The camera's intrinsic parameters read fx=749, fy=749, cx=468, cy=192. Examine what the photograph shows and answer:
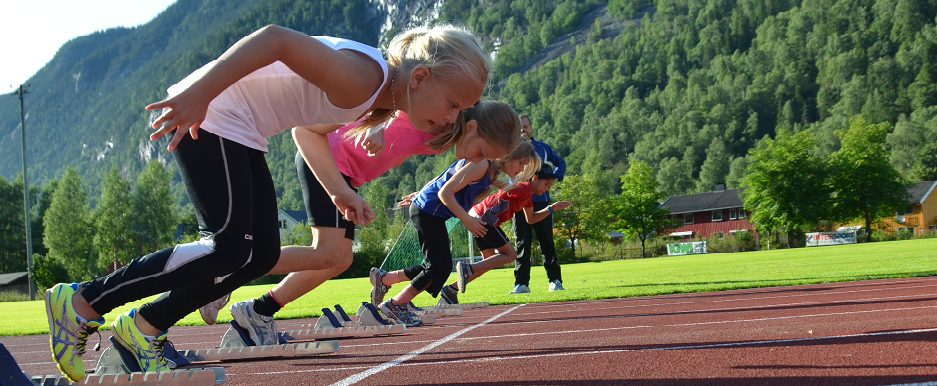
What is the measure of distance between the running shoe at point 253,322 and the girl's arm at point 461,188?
6.46ft

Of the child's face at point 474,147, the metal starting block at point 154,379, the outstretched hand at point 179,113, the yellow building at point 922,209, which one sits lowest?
the metal starting block at point 154,379

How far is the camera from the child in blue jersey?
5.89 m

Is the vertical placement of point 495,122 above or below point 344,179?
above

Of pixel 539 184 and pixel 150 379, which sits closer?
pixel 150 379

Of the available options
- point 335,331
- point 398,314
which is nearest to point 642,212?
point 398,314

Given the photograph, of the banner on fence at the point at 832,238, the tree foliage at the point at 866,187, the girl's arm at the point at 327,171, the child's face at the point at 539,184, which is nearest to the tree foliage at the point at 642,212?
A: the tree foliage at the point at 866,187

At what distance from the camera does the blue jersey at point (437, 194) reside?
609 centimetres

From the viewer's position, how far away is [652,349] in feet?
11.0

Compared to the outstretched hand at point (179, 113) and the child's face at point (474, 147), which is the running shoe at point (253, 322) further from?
the outstretched hand at point (179, 113)

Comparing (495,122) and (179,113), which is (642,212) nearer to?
(495,122)

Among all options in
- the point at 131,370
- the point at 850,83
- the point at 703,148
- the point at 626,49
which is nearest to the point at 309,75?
the point at 131,370

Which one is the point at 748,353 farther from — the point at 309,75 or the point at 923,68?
the point at 923,68

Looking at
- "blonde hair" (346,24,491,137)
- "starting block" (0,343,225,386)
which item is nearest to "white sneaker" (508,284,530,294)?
"blonde hair" (346,24,491,137)

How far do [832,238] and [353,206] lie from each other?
185ft
